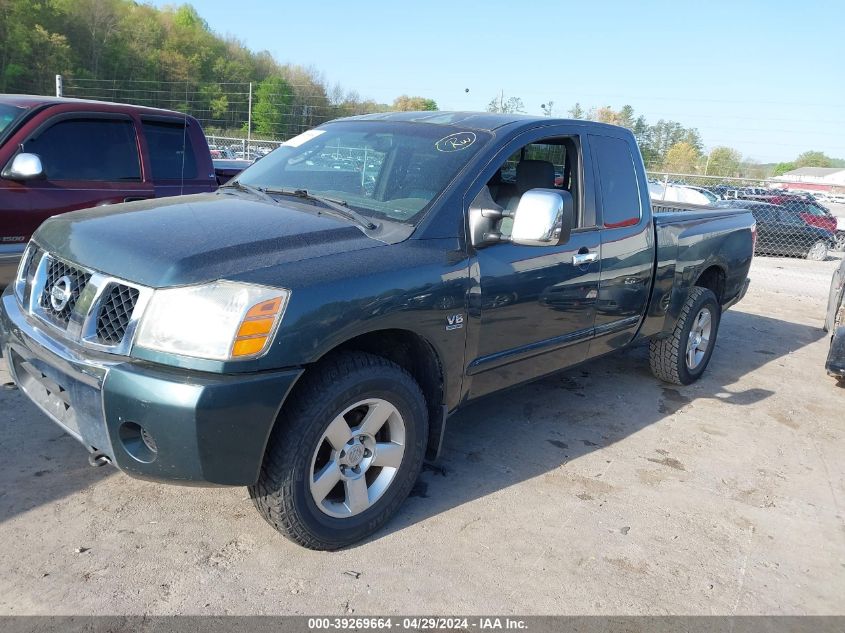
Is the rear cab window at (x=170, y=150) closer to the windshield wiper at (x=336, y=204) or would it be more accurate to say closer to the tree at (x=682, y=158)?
the windshield wiper at (x=336, y=204)

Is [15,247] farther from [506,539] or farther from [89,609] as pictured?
[506,539]

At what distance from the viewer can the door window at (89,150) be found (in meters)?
5.24

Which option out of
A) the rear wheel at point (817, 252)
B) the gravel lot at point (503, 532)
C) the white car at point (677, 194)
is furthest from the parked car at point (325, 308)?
the rear wheel at point (817, 252)

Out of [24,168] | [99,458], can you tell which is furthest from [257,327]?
[24,168]

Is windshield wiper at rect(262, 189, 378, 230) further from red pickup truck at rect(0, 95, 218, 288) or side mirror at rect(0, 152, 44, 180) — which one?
red pickup truck at rect(0, 95, 218, 288)

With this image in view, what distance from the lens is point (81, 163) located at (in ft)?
17.7

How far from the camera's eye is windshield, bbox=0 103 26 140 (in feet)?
16.8

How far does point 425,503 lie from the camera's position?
11.0 feet

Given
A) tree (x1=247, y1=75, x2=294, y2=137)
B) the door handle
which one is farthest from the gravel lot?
tree (x1=247, y1=75, x2=294, y2=137)

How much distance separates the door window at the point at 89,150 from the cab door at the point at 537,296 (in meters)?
3.39

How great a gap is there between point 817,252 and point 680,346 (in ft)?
46.5

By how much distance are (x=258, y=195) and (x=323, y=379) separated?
Answer: 1341 millimetres

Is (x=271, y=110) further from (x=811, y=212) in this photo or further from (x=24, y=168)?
(x=24, y=168)

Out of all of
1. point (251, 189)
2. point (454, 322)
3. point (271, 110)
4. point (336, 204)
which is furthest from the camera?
point (271, 110)
